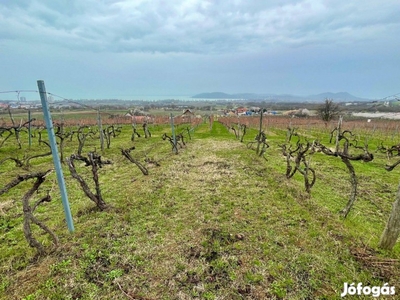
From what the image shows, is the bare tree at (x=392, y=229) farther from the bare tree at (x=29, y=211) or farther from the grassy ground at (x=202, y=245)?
the bare tree at (x=29, y=211)

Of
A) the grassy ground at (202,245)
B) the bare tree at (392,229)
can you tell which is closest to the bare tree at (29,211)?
the grassy ground at (202,245)

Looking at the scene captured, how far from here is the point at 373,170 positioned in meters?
8.47

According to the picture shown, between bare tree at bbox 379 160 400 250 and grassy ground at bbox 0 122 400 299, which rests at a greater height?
bare tree at bbox 379 160 400 250

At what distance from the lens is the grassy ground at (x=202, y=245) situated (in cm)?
255

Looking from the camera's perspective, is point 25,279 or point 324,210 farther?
point 324,210

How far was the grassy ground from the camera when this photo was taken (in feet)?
8.38

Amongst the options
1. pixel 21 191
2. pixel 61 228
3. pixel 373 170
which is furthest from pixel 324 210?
pixel 21 191

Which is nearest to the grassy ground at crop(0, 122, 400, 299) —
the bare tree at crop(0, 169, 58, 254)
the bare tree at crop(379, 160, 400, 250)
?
the bare tree at crop(379, 160, 400, 250)

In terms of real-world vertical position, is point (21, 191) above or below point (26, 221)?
below

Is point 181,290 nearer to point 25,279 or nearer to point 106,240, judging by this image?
point 106,240

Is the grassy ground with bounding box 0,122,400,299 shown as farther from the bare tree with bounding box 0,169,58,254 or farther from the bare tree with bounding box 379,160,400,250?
the bare tree with bounding box 0,169,58,254

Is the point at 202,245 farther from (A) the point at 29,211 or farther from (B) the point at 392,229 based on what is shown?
(B) the point at 392,229

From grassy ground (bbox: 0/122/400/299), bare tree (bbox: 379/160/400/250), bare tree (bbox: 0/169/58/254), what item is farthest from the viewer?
bare tree (bbox: 379/160/400/250)

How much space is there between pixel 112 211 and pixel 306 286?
12.0ft
